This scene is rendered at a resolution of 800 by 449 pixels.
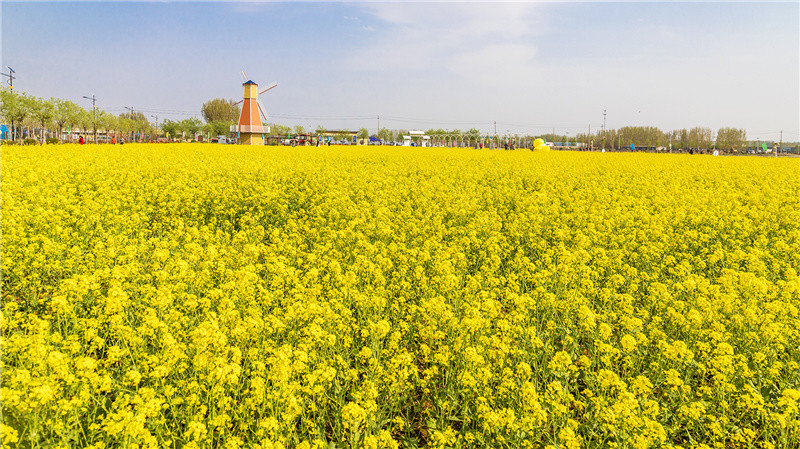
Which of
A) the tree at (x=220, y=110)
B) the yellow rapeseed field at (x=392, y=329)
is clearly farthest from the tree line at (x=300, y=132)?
the yellow rapeseed field at (x=392, y=329)

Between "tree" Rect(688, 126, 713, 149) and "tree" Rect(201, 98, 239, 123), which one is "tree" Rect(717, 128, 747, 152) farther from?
"tree" Rect(201, 98, 239, 123)

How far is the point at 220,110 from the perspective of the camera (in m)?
156

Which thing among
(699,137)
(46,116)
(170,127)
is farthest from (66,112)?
(699,137)

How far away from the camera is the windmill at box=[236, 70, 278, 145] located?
7431 cm

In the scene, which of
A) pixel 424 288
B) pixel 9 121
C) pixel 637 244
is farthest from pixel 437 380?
pixel 9 121

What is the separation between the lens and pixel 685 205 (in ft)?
46.2

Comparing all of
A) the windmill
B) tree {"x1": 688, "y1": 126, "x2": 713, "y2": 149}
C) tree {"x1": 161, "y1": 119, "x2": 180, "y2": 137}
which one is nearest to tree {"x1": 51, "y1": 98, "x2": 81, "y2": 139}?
the windmill

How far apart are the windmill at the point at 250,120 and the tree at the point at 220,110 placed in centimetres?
8544

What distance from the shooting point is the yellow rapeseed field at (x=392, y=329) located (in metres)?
3.96

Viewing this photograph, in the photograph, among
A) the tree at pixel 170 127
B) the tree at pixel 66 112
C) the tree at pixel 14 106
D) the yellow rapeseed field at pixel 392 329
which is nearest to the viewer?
the yellow rapeseed field at pixel 392 329

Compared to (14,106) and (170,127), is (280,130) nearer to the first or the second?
(170,127)

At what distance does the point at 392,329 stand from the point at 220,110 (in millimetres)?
167873

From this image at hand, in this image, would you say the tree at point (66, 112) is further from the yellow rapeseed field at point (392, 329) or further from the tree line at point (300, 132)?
the yellow rapeseed field at point (392, 329)

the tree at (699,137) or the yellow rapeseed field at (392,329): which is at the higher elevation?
the tree at (699,137)
